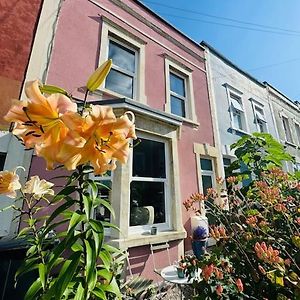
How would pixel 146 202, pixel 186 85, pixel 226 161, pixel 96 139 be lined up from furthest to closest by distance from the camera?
1. pixel 226 161
2. pixel 186 85
3. pixel 146 202
4. pixel 96 139

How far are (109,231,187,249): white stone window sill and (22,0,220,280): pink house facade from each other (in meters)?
0.02

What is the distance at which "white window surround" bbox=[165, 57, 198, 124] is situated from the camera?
244 inches

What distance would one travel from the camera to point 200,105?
7.02 metres

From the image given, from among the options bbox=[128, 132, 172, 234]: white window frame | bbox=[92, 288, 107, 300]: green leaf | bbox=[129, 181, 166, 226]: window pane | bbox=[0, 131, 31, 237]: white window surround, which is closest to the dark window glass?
bbox=[128, 132, 172, 234]: white window frame

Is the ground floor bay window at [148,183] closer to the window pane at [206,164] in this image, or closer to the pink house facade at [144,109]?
the pink house facade at [144,109]

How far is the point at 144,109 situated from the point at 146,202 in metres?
2.07

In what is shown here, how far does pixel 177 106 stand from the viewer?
6516 millimetres

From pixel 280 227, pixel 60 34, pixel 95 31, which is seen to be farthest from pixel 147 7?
pixel 280 227

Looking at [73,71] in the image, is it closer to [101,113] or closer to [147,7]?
[147,7]

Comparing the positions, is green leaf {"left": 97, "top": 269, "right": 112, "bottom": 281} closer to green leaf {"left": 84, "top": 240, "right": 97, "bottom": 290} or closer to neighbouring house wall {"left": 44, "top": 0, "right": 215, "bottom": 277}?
green leaf {"left": 84, "top": 240, "right": 97, "bottom": 290}

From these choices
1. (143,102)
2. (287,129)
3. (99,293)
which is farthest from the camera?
(287,129)

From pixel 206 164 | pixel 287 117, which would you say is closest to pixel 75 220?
pixel 206 164

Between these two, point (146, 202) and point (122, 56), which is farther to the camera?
point (122, 56)

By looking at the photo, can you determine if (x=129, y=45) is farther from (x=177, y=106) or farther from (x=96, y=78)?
(x=96, y=78)
